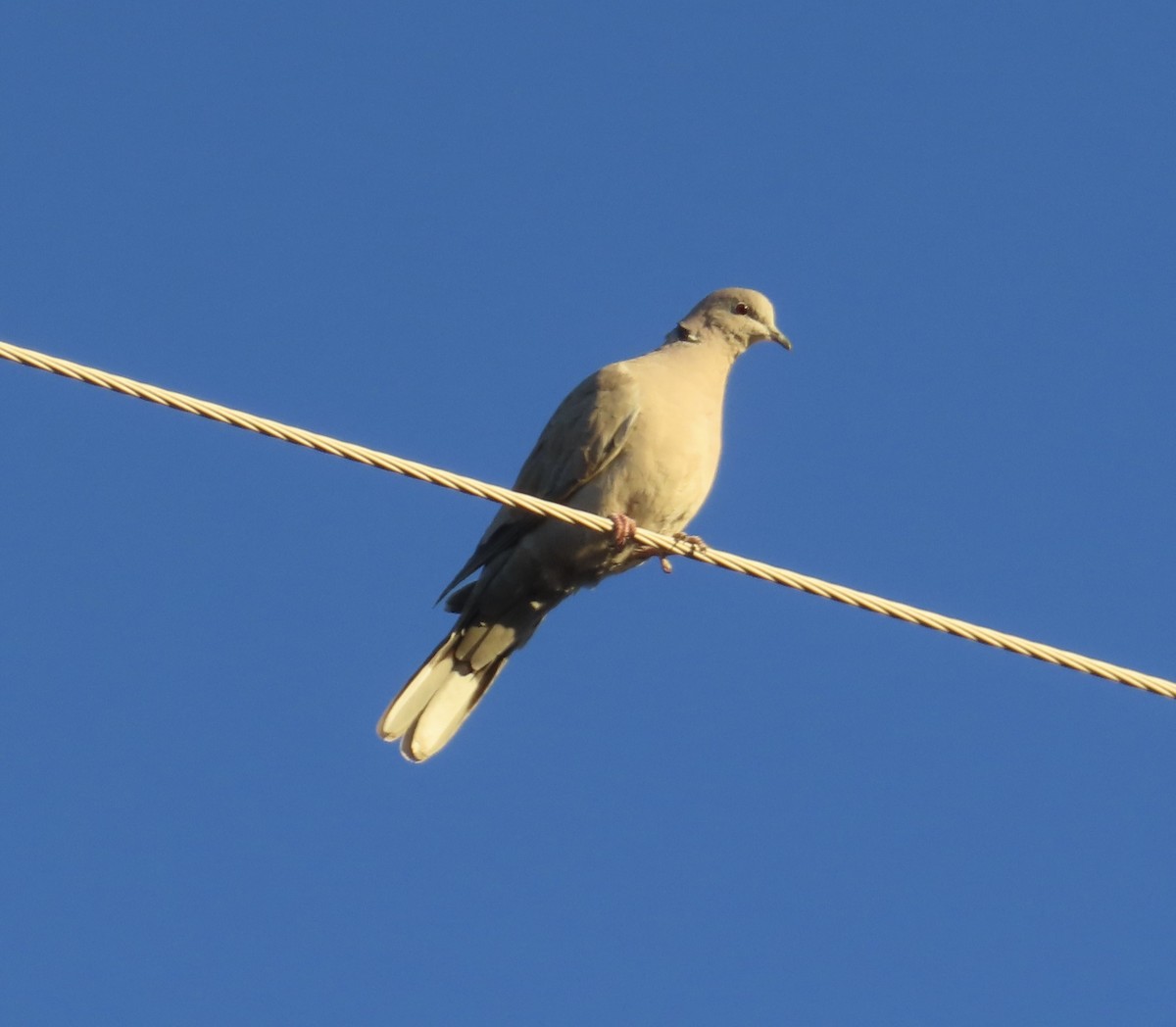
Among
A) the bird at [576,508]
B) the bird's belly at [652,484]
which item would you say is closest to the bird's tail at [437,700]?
the bird at [576,508]

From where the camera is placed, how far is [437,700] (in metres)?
7.20

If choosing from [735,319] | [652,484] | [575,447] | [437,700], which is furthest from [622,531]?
[735,319]

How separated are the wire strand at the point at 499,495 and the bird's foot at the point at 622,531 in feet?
3.28

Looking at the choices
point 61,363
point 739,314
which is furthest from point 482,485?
point 739,314

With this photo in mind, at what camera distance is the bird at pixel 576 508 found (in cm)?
695

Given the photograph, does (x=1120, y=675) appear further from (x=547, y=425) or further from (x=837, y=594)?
(x=547, y=425)

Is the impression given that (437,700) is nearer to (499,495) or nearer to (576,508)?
(576,508)

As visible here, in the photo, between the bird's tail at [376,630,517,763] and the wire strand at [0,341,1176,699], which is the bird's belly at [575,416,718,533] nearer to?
the bird's tail at [376,630,517,763]

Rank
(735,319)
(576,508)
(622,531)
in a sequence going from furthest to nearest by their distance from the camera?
(735,319) → (576,508) → (622,531)

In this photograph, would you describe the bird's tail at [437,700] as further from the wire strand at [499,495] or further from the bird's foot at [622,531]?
the wire strand at [499,495]

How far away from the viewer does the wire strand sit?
4.41 metres

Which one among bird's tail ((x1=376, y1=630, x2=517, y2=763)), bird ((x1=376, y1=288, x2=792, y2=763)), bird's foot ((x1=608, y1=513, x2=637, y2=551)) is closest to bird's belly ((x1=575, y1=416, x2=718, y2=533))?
bird ((x1=376, y1=288, x2=792, y2=763))

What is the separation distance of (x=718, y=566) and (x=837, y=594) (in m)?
0.47

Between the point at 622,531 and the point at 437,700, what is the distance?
4.37ft
